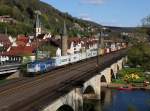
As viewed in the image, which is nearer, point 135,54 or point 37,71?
point 37,71

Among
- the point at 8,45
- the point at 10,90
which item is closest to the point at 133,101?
the point at 10,90

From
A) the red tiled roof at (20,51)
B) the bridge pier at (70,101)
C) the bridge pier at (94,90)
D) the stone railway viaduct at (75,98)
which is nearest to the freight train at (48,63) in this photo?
the bridge pier at (94,90)

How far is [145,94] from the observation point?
99688 millimetres

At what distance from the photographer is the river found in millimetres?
73500

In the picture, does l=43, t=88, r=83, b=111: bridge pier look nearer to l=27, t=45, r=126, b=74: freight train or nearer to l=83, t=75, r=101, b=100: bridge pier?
l=27, t=45, r=126, b=74: freight train

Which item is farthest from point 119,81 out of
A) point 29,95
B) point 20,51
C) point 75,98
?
point 29,95

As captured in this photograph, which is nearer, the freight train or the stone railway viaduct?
the stone railway viaduct

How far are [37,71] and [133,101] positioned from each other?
20.1 meters

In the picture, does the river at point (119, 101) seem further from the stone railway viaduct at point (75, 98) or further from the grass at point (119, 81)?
the grass at point (119, 81)

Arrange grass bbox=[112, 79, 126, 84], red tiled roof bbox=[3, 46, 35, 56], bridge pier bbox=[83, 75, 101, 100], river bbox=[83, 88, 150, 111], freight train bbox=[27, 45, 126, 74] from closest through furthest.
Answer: river bbox=[83, 88, 150, 111]
freight train bbox=[27, 45, 126, 74]
bridge pier bbox=[83, 75, 101, 100]
grass bbox=[112, 79, 126, 84]
red tiled roof bbox=[3, 46, 35, 56]

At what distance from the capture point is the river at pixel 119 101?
73500 mm

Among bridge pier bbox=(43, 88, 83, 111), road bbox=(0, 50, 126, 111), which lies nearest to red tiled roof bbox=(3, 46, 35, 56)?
road bbox=(0, 50, 126, 111)

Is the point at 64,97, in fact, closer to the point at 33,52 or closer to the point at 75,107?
the point at 75,107

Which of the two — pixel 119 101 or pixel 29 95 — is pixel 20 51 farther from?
pixel 29 95
